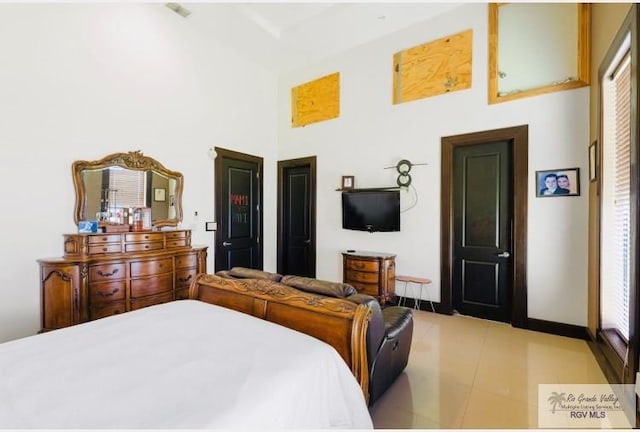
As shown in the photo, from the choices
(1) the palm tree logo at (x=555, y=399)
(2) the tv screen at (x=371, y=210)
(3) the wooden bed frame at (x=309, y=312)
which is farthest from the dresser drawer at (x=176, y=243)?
(1) the palm tree logo at (x=555, y=399)

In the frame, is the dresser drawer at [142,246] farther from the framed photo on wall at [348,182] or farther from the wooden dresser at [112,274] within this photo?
the framed photo on wall at [348,182]

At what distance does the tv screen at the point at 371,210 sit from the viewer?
164 inches

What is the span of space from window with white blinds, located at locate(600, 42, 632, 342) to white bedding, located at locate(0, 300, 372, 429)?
236 cm

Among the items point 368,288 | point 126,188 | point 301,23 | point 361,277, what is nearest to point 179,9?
point 301,23

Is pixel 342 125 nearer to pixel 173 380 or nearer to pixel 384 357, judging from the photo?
pixel 384 357

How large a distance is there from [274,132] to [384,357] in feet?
14.7

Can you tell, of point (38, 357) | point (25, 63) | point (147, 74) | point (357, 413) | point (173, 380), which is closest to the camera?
point (173, 380)

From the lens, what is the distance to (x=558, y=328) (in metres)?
3.21

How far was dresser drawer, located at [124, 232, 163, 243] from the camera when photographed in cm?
324

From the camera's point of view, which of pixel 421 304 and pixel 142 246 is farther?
pixel 421 304

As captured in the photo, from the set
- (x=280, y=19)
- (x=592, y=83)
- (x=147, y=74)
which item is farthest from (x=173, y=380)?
(x=280, y=19)

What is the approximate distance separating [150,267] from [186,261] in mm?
426

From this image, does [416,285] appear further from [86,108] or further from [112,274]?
[86,108]

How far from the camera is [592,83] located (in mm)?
2965
